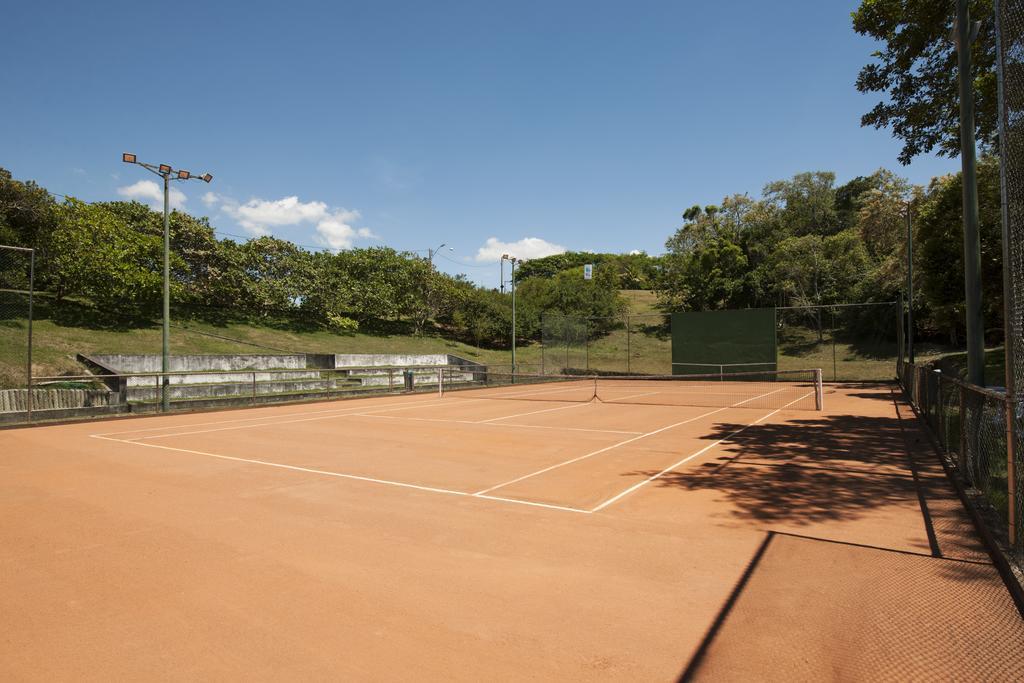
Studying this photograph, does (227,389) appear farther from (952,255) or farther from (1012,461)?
(952,255)

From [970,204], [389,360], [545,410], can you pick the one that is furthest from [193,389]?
[970,204]

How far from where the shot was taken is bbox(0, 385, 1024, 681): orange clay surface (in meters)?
3.23

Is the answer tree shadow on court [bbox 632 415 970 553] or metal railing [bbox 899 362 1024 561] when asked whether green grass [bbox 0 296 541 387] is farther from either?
metal railing [bbox 899 362 1024 561]

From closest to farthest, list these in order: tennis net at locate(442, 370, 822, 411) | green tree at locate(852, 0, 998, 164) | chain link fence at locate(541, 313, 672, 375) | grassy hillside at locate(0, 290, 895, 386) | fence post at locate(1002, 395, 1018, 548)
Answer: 1. fence post at locate(1002, 395, 1018, 548)
2. green tree at locate(852, 0, 998, 164)
3. tennis net at locate(442, 370, 822, 411)
4. grassy hillside at locate(0, 290, 895, 386)
5. chain link fence at locate(541, 313, 672, 375)

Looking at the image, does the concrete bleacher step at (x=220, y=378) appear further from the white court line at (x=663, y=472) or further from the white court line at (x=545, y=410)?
the white court line at (x=663, y=472)

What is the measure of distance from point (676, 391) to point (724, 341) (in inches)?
358

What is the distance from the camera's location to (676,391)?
2545 cm

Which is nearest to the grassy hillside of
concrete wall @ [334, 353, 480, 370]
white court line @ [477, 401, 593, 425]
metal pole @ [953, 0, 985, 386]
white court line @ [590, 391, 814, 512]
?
concrete wall @ [334, 353, 480, 370]

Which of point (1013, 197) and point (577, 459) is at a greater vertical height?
point (1013, 197)

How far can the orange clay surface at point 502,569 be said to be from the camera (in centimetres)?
323

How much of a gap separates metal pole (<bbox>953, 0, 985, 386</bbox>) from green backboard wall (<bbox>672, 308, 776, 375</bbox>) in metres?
21.7

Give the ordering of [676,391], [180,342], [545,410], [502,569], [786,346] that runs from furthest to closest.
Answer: [786,346], [180,342], [676,391], [545,410], [502,569]

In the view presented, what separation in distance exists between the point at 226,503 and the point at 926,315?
44.6 m

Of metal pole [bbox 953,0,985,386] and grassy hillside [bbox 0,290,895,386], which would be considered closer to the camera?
metal pole [bbox 953,0,985,386]
